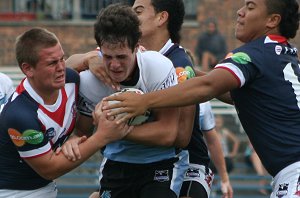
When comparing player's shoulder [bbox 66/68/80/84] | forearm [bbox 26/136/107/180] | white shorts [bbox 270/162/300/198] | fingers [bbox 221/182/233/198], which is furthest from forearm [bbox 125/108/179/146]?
fingers [bbox 221/182/233/198]

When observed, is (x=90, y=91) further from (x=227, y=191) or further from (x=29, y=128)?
(x=227, y=191)

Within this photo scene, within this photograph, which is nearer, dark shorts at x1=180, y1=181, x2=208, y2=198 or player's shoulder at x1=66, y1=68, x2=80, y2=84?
player's shoulder at x1=66, y1=68, x2=80, y2=84

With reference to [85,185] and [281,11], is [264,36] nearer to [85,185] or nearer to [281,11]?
[281,11]

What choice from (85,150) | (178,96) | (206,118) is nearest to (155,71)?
(178,96)

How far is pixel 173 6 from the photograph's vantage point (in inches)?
284

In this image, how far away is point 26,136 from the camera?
5992 mm

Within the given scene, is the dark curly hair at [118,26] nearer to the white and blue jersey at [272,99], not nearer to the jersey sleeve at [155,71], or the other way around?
the jersey sleeve at [155,71]

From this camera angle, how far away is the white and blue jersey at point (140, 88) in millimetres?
6180

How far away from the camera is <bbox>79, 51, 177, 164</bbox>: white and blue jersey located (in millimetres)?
6180

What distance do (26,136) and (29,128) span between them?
0.06 metres

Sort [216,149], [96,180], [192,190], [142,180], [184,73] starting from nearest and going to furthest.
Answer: [142,180] → [184,73] → [192,190] → [216,149] → [96,180]

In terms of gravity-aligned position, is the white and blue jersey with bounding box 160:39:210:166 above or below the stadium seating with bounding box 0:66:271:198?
above

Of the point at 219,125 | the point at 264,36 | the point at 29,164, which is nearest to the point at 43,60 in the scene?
the point at 29,164

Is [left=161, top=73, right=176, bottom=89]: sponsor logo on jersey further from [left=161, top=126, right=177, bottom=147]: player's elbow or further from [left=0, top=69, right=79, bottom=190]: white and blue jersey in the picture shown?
[left=0, top=69, right=79, bottom=190]: white and blue jersey
